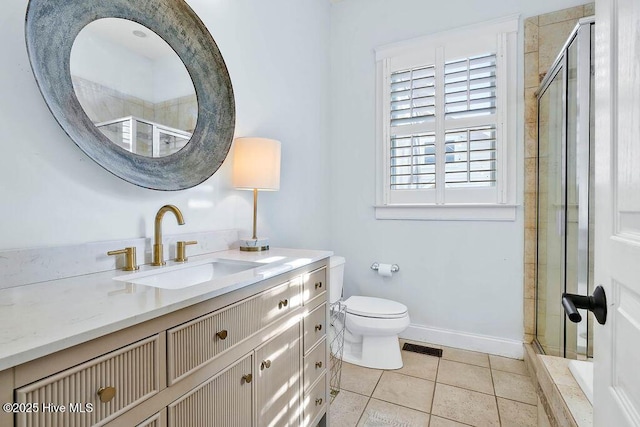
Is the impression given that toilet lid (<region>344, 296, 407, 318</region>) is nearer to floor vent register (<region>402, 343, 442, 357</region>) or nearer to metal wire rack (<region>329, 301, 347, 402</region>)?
metal wire rack (<region>329, 301, 347, 402</region>)

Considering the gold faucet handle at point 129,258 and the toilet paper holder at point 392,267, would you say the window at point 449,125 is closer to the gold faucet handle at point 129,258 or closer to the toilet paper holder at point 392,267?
the toilet paper holder at point 392,267

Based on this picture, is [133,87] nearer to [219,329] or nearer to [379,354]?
[219,329]

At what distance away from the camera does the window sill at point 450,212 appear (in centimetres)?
227


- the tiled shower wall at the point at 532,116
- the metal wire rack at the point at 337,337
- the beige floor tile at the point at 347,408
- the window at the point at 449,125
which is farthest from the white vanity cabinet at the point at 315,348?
the tiled shower wall at the point at 532,116

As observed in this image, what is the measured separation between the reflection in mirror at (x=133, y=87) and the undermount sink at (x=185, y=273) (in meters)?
0.49

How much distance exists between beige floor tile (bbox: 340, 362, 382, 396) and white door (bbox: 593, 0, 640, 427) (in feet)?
4.58

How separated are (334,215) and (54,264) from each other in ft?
6.94

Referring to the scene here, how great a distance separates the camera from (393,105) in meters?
2.61

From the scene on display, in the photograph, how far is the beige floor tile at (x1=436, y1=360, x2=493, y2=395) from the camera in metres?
1.92

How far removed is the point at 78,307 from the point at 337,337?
1884 mm

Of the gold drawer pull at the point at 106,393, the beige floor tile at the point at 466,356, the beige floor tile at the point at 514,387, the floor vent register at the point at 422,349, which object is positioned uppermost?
the gold drawer pull at the point at 106,393

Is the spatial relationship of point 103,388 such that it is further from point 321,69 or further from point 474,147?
point 321,69

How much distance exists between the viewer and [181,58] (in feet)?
4.70

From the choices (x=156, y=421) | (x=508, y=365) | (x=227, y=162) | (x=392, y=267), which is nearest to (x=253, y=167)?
(x=227, y=162)
